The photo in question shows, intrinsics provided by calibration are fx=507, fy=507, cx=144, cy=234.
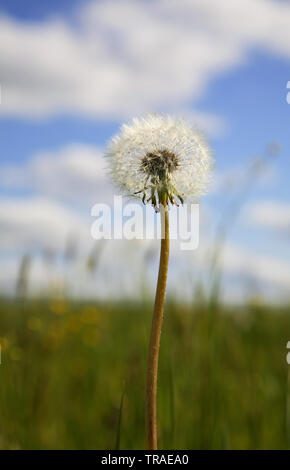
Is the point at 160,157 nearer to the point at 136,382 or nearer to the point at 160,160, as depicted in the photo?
the point at 160,160

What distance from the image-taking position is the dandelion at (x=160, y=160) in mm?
1352

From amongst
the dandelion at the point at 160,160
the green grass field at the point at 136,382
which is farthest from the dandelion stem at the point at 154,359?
the green grass field at the point at 136,382

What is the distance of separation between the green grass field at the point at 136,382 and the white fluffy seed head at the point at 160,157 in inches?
29.9

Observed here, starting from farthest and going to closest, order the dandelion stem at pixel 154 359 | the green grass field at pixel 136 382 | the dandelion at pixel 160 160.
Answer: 1. the green grass field at pixel 136 382
2. the dandelion at pixel 160 160
3. the dandelion stem at pixel 154 359

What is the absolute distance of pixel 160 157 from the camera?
4.77 ft

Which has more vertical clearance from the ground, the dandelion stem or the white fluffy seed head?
the white fluffy seed head

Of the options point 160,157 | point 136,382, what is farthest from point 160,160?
point 136,382

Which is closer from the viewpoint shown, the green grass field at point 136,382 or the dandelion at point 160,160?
the dandelion at point 160,160

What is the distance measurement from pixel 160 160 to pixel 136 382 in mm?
2775

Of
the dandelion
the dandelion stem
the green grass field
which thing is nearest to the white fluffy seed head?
the dandelion

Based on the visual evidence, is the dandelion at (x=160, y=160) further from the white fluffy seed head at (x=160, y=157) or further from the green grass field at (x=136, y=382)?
the green grass field at (x=136, y=382)

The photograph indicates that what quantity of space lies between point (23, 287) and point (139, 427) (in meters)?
1.26

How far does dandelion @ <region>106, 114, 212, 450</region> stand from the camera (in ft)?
4.43

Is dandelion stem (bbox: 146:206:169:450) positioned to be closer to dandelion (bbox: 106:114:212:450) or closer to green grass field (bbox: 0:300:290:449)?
dandelion (bbox: 106:114:212:450)
